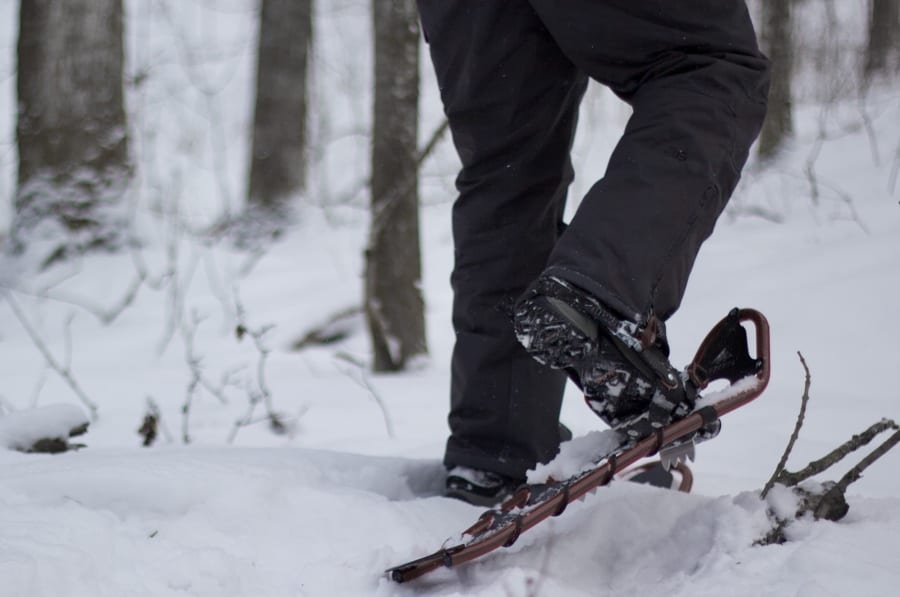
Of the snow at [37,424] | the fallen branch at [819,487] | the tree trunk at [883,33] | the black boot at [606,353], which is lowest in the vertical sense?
the snow at [37,424]

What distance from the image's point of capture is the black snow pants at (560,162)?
1.08 m

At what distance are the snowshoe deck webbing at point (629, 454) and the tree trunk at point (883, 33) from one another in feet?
24.1

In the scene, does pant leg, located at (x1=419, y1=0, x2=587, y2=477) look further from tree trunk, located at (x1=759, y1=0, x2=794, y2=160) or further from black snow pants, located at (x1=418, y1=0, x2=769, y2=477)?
tree trunk, located at (x1=759, y1=0, x2=794, y2=160)

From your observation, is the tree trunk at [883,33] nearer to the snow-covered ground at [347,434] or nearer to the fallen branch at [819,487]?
the snow-covered ground at [347,434]

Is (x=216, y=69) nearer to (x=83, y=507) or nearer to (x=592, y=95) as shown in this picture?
(x=592, y=95)

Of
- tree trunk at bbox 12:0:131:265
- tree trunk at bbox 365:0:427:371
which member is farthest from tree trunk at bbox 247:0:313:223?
tree trunk at bbox 365:0:427:371

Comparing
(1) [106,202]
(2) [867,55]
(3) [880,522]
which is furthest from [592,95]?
(3) [880,522]

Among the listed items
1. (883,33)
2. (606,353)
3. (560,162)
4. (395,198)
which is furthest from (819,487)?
(883,33)

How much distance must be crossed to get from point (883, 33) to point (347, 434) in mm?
7684

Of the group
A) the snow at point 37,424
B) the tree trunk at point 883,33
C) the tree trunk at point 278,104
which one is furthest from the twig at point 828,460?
the tree trunk at point 883,33

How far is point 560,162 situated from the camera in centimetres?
143

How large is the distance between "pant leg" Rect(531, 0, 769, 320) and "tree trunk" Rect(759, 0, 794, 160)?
5.76m

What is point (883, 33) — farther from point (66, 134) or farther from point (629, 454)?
point (629, 454)

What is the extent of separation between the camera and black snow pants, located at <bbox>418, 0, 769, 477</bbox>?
1077mm
